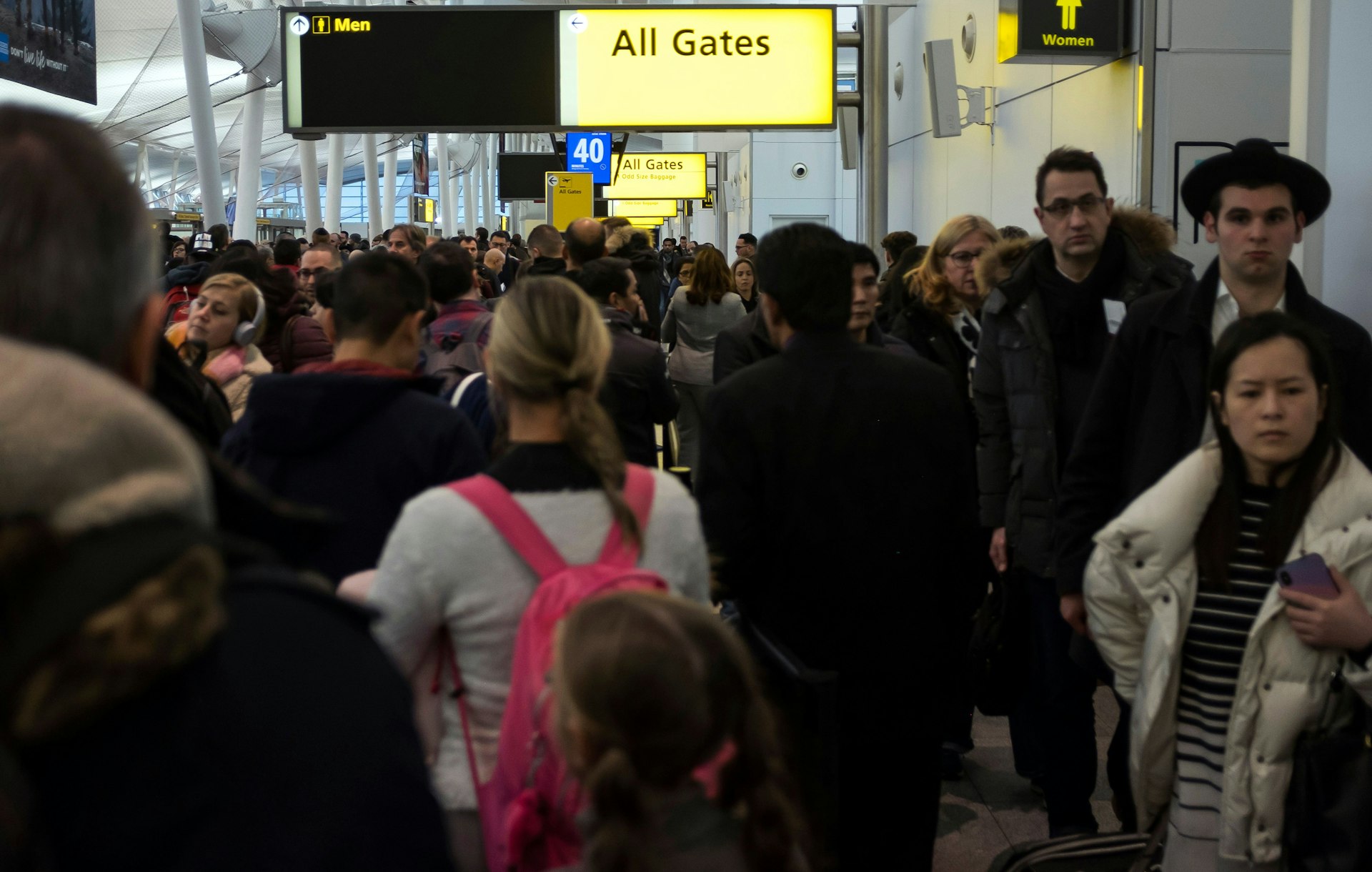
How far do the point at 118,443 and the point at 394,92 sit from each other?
8.22 m

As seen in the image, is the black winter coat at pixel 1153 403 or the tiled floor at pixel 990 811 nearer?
the black winter coat at pixel 1153 403

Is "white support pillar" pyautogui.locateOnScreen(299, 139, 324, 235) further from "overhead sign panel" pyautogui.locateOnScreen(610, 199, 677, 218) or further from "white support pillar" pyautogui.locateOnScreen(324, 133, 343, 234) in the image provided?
"overhead sign panel" pyautogui.locateOnScreen(610, 199, 677, 218)

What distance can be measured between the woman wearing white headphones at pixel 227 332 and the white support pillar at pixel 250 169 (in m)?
14.2

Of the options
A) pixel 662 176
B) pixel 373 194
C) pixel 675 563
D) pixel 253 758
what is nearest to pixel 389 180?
pixel 373 194

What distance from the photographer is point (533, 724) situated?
194 cm

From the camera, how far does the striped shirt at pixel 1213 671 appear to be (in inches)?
106

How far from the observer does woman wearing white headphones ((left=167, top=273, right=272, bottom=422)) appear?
16.2 feet

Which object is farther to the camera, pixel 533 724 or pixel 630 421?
pixel 630 421

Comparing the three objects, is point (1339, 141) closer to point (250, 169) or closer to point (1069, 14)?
point (1069, 14)

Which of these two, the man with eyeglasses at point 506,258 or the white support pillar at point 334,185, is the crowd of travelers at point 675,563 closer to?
the man with eyeglasses at point 506,258

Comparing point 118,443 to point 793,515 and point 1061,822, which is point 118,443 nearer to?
point 793,515

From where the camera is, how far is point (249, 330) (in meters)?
5.02

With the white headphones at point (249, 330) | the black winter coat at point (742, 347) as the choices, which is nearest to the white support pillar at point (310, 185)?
the white headphones at point (249, 330)

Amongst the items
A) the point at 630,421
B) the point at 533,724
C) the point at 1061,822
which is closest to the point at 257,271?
the point at 630,421
